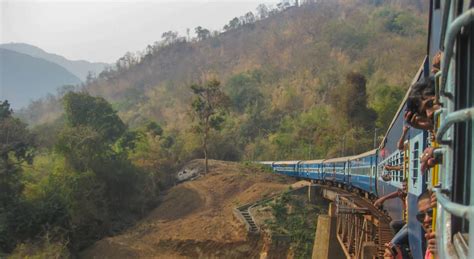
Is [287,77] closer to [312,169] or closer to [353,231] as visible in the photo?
[312,169]

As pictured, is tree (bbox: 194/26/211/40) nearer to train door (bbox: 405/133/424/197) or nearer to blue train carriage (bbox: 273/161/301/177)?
blue train carriage (bbox: 273/161/301/177)

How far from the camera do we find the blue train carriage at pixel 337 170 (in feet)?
64.8

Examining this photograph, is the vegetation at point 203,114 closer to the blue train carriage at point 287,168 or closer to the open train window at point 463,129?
the blue train carriage at point 287,168

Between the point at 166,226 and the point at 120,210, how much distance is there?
3984mm

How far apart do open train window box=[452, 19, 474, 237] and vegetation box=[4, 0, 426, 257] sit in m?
21.6

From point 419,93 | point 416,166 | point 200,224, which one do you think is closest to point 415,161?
point 416,166

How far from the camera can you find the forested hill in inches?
1660

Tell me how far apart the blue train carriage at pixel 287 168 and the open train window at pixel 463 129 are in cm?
3055

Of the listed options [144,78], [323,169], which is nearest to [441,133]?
[323,169]

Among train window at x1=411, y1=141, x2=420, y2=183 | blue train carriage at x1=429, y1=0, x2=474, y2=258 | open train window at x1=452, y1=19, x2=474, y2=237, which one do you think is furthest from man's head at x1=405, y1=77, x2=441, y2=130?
train window at x1=411, y1=141, x2=420, y2=183

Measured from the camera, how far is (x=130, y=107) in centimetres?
8475

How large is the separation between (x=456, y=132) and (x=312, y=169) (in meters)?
26.6

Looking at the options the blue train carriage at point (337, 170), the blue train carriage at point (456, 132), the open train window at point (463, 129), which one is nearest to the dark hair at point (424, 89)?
the blue train carriage at point (456, 132)

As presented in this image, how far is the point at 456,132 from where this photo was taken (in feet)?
5.46
